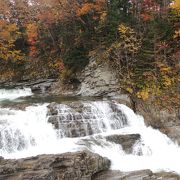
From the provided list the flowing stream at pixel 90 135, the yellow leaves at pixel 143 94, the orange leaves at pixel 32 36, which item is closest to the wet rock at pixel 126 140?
the flowing stream at pixel 90 135

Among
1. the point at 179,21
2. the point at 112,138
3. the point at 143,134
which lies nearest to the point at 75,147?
the point at 112,138

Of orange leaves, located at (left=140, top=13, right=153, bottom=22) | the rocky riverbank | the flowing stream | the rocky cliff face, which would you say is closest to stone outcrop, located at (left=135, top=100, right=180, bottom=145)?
the flowing stream

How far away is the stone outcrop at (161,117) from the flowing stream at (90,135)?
38 centimetres

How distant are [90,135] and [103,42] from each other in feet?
30.4

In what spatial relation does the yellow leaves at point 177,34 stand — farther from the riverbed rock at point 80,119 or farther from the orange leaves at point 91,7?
the riverbed rock at point 80,119

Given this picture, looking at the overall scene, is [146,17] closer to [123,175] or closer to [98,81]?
[98,81]

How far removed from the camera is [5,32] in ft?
89.5

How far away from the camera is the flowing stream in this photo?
43.3 feet

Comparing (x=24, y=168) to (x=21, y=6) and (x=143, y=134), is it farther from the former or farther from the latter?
(x=21, y=6)

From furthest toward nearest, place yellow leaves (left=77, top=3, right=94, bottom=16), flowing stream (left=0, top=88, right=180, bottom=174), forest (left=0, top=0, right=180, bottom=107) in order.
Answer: yellow leaves (left=77, top=3, right=94, bottom=16)
forest (left=0, top=0, right=180, bottom=107)
flowing stream (left=0, top=88, right=180, bottom=174)

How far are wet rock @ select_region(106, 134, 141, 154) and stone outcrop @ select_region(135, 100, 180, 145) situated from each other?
7.95ft

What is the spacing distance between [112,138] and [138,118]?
3.41 m

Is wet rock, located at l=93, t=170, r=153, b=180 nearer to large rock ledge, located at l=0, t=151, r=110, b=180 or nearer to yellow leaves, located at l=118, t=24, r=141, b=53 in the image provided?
large rock ledge, located at l=0, t=151, r=110, b=180

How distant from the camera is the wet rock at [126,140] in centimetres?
1407
